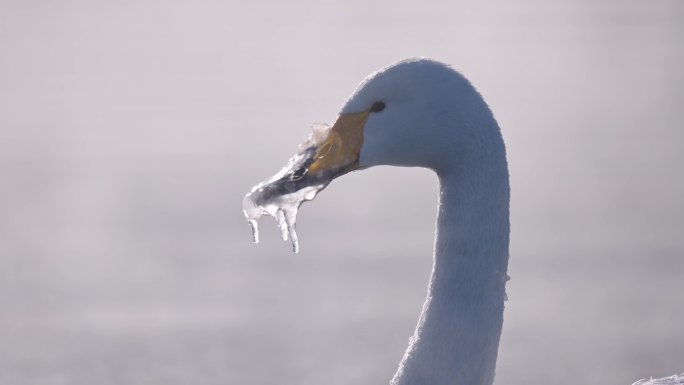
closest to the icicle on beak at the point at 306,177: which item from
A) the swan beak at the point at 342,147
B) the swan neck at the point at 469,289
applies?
the swan beak at the point at 342,147

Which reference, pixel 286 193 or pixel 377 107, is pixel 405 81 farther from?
pixel 286 193

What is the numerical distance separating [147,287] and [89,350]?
1.51m

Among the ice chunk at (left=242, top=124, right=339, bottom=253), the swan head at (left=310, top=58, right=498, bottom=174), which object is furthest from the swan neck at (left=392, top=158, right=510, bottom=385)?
the ice chunk at (left=242, top=124, right=339, bottom=253)

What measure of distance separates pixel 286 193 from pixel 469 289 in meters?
0.72

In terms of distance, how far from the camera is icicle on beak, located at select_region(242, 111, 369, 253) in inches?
178

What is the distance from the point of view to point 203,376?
26.3 ft

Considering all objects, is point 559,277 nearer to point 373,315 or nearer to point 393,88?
point 373,315

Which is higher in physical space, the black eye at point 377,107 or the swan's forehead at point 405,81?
the swan's forehead at point 405,81

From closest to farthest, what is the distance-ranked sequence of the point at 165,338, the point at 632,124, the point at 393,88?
the point at 393,88 → the point at 165,338 → the point at 632,124

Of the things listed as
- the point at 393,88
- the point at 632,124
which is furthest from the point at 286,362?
the point at 632,124

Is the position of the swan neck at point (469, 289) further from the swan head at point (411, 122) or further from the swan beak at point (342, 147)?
the swan beak at point (342, 147)

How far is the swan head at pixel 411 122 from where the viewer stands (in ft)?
14.6

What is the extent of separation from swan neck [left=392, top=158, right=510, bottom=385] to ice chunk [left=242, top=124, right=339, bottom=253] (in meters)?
0.49

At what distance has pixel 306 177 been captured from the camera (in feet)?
15.0
